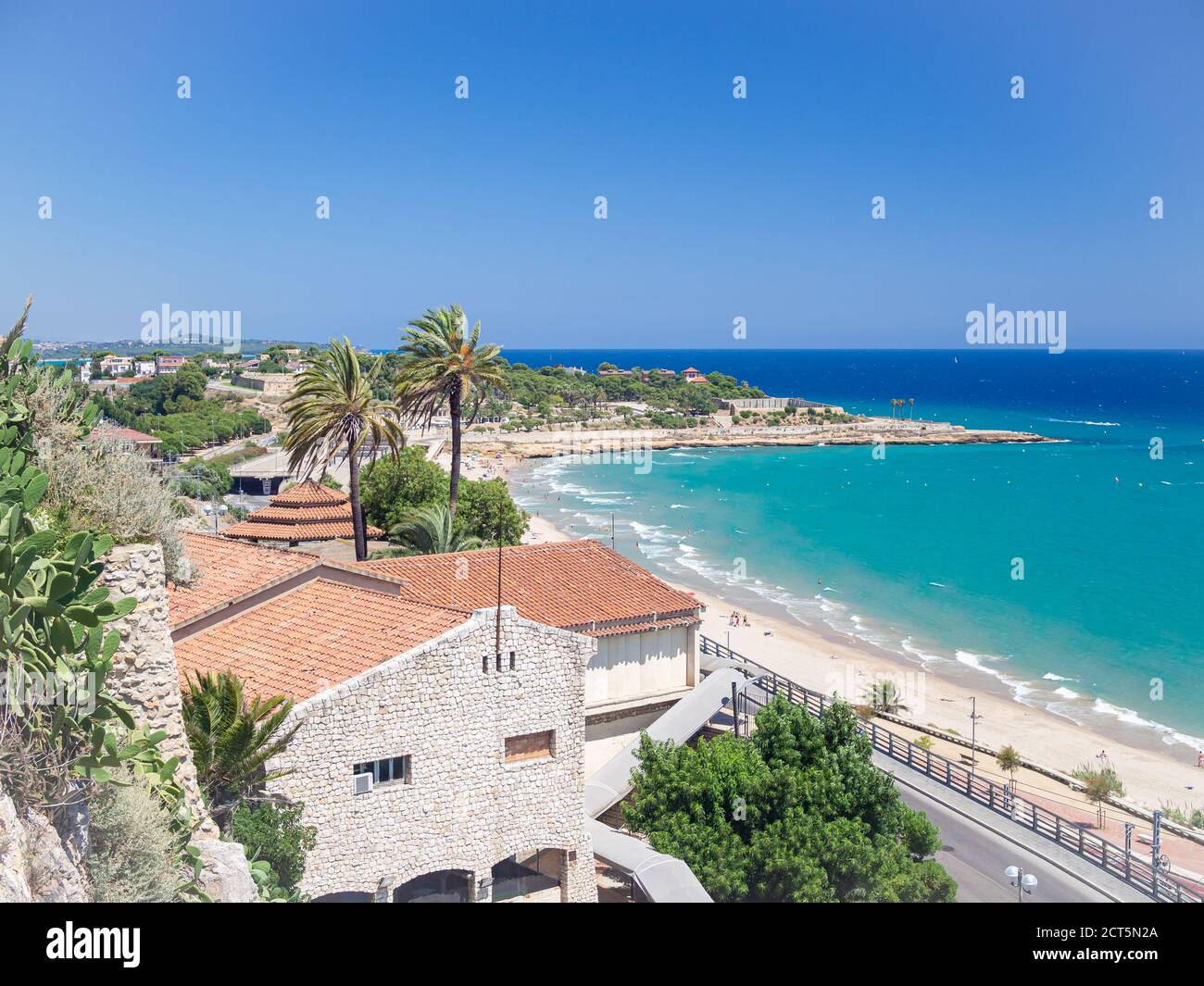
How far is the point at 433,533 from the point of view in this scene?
108ft

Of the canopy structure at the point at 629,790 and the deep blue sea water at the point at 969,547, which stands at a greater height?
the canopy structure at the point at 629,790

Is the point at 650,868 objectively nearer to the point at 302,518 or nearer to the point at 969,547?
the point at 302,518

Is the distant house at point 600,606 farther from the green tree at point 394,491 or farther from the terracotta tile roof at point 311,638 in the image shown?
the green tree at point 394,491

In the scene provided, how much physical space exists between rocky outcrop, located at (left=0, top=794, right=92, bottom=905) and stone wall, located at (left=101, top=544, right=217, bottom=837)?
2.50 m

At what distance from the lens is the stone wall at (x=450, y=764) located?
13578 mm

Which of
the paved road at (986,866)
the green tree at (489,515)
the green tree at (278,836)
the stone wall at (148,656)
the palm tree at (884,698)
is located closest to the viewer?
the stone wall at (148,656)

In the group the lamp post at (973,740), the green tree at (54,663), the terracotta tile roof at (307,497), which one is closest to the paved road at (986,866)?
the lamp post at (973,740)

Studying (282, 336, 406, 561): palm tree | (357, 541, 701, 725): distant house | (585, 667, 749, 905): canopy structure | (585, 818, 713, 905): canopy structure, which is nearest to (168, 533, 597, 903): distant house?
(585, 818, 713, 905): canopy structure

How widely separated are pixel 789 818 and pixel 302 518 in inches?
910

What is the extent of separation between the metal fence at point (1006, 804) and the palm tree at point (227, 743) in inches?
455

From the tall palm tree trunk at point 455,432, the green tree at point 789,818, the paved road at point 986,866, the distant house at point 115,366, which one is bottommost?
the paved road at point 986,866

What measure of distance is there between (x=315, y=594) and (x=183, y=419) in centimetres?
9067

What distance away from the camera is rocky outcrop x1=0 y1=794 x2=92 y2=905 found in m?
6.55
